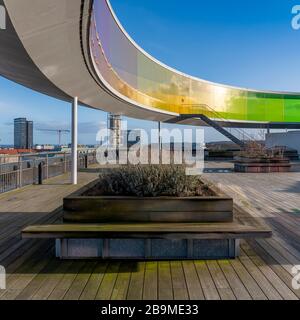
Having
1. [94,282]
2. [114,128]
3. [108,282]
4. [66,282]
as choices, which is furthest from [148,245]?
[114,128]

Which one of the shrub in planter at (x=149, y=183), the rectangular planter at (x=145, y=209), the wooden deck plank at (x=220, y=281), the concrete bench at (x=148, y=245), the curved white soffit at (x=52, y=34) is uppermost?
the curved white soffit at (x=52, y=34)

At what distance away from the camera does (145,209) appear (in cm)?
372

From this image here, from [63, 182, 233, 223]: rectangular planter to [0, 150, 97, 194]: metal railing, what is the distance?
19.9 feet

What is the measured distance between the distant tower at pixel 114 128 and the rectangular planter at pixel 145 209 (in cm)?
2148

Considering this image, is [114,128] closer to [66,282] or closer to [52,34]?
[52,34]

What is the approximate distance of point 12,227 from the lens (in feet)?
17.3

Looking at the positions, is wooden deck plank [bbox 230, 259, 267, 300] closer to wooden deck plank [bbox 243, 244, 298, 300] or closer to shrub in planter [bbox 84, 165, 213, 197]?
wooden deck plank [bbox 243, 244, 298, 300]

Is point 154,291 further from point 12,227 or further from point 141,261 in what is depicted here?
point 12,227

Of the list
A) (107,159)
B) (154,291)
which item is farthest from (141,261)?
(107,159)

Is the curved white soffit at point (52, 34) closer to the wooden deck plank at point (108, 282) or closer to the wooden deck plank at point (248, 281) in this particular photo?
the wooden deck plank at point (108, 282)

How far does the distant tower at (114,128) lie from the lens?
82.9ft

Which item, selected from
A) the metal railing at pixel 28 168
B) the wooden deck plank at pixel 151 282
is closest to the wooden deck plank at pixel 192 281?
the wooden deck plank at pixel 151 282

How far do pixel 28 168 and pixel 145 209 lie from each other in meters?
8.23
